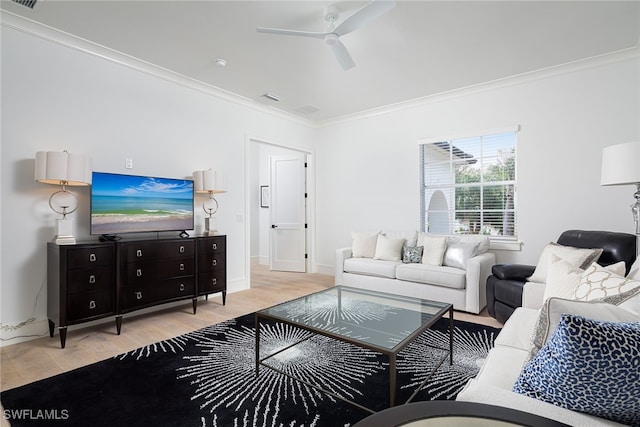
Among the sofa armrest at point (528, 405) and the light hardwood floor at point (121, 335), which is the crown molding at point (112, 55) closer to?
the light hardwood floor at point (121, 335)

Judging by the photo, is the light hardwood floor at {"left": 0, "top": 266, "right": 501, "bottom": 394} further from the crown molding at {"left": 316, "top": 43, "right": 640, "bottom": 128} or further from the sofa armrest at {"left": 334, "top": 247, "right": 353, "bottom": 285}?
the crown molding at {"left": 316, "top": 43, "right": 640, "bottom": 128}

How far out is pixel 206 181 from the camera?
3898mm

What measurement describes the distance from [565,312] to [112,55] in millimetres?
4258

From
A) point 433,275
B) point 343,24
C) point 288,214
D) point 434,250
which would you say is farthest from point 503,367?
point 288,214

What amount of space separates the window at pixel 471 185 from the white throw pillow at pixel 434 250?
649 mm

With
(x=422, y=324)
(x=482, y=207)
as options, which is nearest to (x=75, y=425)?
(x=422, y=324)

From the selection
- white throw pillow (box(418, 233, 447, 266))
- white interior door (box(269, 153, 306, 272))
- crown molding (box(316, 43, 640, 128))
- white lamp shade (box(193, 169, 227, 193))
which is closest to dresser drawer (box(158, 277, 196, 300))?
white lamp shade (box(193, 169, 227, 193))

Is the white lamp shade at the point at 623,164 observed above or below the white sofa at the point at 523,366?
above

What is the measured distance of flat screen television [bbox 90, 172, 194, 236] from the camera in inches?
120

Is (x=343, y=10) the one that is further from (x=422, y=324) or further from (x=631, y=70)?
(x=631, y=70)

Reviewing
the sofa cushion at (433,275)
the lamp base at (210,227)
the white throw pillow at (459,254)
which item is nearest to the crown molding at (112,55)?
the lamp base at (210,227)

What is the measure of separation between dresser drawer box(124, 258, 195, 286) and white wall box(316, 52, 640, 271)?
116 inches

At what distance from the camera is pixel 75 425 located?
1.71m

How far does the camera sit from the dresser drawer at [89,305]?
2701mm
